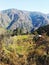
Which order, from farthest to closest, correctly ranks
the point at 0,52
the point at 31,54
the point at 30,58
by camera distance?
the point at 31,54
the point at 30,58
the point at 0,52

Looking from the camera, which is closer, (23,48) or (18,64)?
(18,64)

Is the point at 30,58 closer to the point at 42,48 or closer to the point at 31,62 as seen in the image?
the point at 31,62

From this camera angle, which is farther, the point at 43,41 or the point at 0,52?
the point at 43,41

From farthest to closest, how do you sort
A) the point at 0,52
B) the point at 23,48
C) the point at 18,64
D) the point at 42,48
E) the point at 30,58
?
the point at 23,48 → the point at 42,48 → the point at 30,58 → the point at 0,52 → the point at 18,64

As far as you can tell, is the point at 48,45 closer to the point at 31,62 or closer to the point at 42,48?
the point at 42,48

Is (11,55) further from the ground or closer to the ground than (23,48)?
Result: further from the ground

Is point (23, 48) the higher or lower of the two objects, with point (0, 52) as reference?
lower

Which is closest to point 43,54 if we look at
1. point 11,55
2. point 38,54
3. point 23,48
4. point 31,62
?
point 38,54

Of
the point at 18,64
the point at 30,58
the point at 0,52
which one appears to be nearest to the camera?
the point at 18,64

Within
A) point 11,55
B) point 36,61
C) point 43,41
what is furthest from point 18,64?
point 43,41
